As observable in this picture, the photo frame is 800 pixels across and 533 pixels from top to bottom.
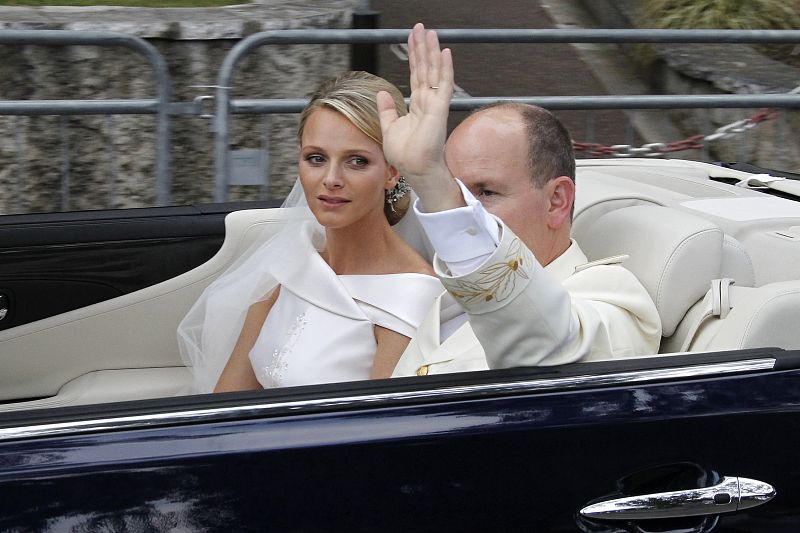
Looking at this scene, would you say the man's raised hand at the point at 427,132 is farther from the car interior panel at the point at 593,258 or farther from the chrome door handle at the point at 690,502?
the car interior panel at the point at 593,258

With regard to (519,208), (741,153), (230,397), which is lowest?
(741,153)

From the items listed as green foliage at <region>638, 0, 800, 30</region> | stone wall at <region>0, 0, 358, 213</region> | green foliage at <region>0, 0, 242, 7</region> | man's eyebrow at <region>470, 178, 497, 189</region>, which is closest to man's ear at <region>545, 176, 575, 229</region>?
man's eyebrow at <region>470, 178, 497, 189</region>

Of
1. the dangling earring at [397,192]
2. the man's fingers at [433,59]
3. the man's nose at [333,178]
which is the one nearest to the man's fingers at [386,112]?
the man's fingers at [433,59]

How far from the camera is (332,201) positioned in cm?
272

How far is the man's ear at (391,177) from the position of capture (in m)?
2.76

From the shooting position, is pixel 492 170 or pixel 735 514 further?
pixel 492 170

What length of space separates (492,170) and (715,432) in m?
0.71

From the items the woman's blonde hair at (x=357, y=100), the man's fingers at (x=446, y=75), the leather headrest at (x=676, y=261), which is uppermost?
the man's fingers at (x=446, y=75)

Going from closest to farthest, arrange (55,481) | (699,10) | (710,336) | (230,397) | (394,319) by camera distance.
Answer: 1. (55,481)
2. (230,397)
3. (710,336)
4. (394,319)
5. (699,10)

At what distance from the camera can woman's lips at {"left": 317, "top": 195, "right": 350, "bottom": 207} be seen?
8.92 feet

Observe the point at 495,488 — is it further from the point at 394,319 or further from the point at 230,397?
the point at 394,319

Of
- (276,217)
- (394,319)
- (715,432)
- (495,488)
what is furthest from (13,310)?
(715,432)

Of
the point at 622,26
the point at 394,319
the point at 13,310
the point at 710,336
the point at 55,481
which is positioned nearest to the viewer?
the point at 55,481

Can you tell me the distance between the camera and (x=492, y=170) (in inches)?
95.5
